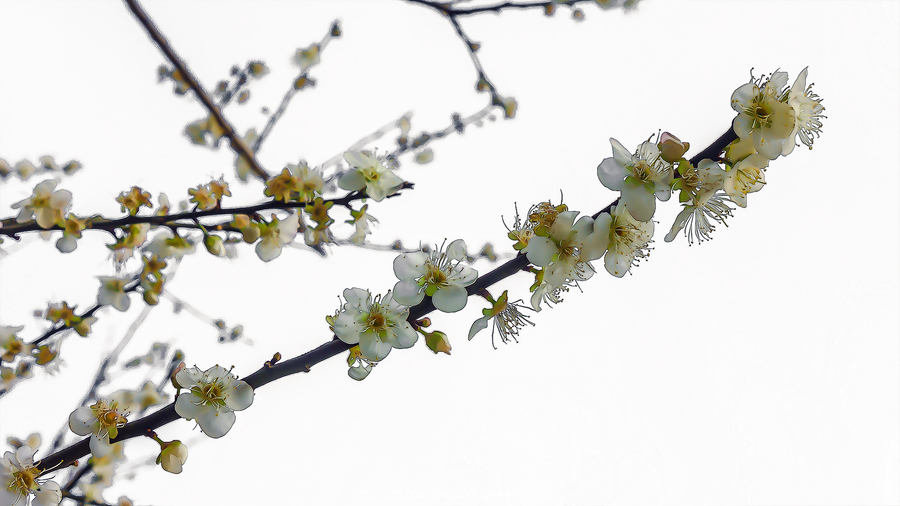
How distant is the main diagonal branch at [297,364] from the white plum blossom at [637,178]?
0.23 ft

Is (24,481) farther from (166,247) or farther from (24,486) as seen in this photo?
(166,247)

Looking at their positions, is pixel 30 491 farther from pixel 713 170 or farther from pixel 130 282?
pixel 713 170

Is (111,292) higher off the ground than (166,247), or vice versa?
(166,247)

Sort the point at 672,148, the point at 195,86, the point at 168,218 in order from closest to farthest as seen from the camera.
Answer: the point at 672,148 → the point at 168,218 → the point at 195,86

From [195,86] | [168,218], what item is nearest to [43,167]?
[195,86]

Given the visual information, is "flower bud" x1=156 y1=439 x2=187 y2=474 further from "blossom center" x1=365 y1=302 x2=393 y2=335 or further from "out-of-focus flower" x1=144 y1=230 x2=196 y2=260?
"out-of-focus flower" x1=144 y1=230 x2=196 y2=260

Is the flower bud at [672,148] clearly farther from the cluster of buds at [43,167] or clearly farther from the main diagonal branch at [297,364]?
the cluster of buds at [43,167]

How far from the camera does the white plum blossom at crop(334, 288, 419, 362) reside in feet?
2.49

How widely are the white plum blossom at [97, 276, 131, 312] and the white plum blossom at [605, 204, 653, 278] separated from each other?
1444mm

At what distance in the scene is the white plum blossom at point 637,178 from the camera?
0.67m

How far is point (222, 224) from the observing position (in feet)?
3.82

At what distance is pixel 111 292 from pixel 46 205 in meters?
0.35

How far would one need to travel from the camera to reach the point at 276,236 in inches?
48.6

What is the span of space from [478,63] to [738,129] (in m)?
1.41
